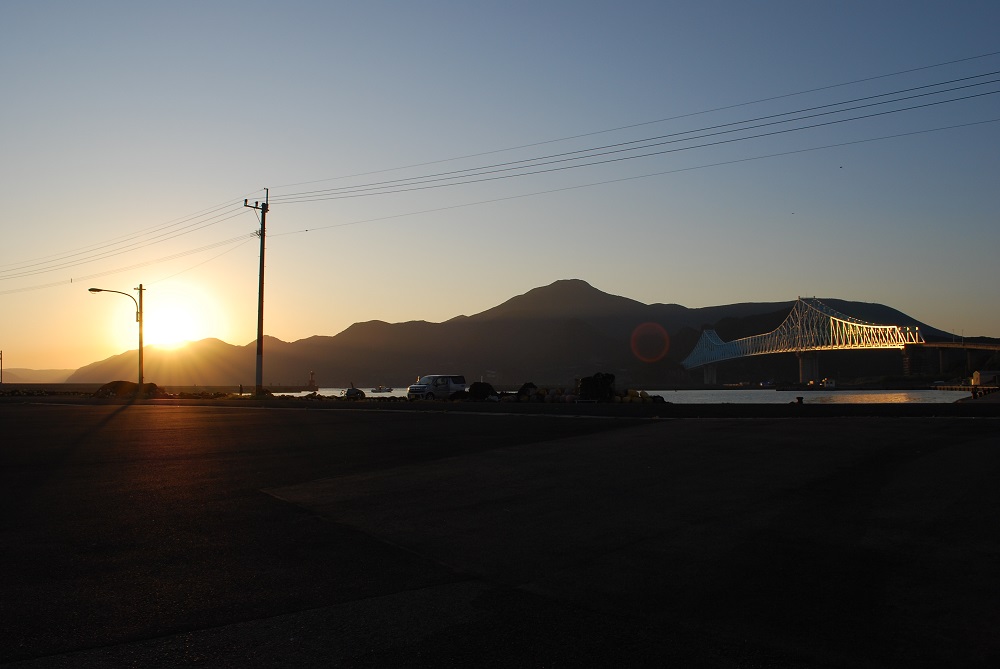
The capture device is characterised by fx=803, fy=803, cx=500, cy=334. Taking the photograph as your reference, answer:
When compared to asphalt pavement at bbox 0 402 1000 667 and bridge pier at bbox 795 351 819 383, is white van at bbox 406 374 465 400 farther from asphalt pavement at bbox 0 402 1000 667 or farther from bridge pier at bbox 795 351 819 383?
bridge pier at bbox 795 351 819 383

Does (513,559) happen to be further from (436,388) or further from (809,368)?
(809,368)

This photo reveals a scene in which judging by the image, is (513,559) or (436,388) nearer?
(513,559)

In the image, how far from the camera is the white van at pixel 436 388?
57594 mm

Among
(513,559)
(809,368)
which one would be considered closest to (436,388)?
(513,559)

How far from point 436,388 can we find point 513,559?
50.9 m

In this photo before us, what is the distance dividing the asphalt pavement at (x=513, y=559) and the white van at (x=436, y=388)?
42.1 meters

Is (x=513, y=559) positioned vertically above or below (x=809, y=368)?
below

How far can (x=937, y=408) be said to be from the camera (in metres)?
26.8

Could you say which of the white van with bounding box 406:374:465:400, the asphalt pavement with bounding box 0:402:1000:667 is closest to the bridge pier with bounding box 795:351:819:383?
the white van with bounding box 406:374:465:400

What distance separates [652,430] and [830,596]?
13.8m

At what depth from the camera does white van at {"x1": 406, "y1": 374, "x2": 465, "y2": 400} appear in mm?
57594

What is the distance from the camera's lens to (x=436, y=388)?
58281 millimetres

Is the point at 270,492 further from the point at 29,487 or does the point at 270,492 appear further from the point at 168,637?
the point at 168,637

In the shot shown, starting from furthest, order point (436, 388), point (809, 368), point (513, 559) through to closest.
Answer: point (809, 368)
point (436, 388)
point (513, 559)
